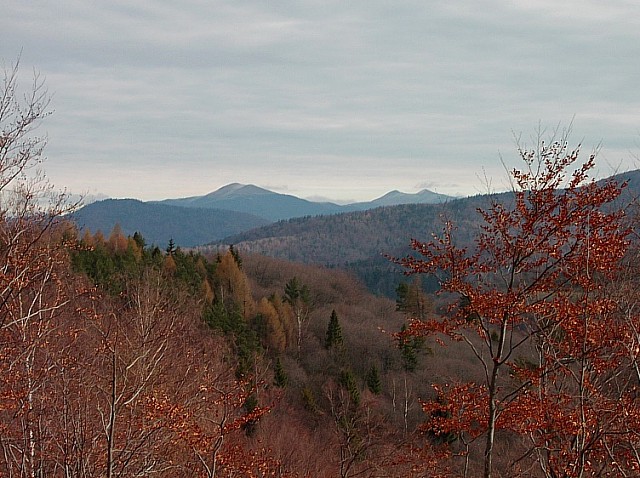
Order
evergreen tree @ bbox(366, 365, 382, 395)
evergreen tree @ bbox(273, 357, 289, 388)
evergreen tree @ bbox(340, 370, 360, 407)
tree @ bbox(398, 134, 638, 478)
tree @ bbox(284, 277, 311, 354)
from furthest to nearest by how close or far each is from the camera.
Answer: tree @ bbox(284, 277, 311, 354) < evergreen tree @ bbox(366, 365, 382, 395) < evergreen tree @ bbox(273, 357, 289, 388) < evergreen tree @ bbox(340, 370, 360, 407) < tree @ bbox(398, 134, 638, 478)

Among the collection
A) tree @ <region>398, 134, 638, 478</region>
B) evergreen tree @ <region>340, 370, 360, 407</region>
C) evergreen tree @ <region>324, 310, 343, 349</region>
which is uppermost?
tree @ <region>398, 134, 638, 478</region>

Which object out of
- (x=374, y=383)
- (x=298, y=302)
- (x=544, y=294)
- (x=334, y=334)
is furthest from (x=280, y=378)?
(x=544, y=294)

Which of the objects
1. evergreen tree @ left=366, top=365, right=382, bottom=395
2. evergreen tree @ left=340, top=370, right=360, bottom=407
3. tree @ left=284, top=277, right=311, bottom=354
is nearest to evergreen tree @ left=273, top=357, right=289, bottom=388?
evergreen tree @ left=340, top=370, right=360, bottom=407

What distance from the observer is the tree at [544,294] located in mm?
8078

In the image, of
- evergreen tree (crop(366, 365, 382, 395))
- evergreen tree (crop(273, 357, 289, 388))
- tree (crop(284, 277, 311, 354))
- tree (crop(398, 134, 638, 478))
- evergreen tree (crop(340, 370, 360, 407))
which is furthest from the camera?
tree (crop(284, 277, 311, 354))

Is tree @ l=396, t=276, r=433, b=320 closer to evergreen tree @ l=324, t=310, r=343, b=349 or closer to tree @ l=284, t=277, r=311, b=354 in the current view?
evergreen tree @ l=324, t=310, r=343, b=349

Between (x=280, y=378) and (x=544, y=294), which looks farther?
(x=280, y=378)

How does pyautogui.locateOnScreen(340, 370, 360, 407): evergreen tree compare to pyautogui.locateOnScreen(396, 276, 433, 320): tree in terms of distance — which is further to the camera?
pyautogui.locateOnScreen(396, 276, 433, 320): tree

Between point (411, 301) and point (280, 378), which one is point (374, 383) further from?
point (411, 301)

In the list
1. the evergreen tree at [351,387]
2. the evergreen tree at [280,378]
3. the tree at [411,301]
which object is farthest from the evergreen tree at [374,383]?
the tree at [411,301]

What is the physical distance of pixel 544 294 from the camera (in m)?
9.76

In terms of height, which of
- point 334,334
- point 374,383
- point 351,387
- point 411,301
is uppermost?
point 411,301

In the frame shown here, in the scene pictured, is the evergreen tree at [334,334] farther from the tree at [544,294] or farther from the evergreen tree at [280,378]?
the tree at [544,294]

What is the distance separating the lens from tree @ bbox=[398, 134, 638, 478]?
8078 millimetres
